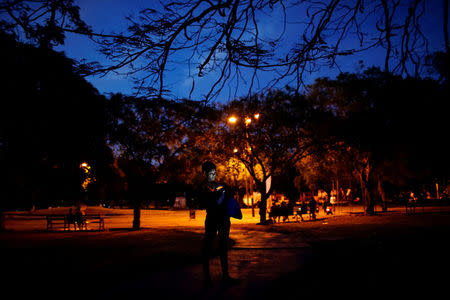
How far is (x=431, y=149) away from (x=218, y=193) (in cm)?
1158

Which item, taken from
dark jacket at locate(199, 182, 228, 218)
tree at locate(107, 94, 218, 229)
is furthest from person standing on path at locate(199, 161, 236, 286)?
tree at locate(107, 94, 218, 229)

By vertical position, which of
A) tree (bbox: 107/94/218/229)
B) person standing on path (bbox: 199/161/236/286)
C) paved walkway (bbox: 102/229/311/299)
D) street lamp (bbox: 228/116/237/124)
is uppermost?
street lamp (bbox: 228/116/237/124)

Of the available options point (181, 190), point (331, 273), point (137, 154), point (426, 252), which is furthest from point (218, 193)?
point (181, 190)

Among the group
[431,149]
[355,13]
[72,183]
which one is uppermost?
[355,13]

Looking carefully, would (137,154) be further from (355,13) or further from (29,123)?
(355,13)

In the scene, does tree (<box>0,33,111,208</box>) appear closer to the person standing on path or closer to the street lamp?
the person standing on path

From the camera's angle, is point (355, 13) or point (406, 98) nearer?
point (355, 13)

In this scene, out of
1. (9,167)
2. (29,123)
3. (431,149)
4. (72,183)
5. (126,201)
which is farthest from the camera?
(126,201)

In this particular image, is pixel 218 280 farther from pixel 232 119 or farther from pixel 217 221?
pixel 232 119

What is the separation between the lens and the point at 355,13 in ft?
12.6

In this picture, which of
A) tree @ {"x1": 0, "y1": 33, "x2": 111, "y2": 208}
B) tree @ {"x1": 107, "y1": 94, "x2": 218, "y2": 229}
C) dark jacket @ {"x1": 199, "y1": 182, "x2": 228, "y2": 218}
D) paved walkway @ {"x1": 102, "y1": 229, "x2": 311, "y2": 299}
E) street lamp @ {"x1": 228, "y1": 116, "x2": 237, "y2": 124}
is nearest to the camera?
paved walkway @ {"x1": 102, "y1": 229, "x2": 311, "y2": 299}

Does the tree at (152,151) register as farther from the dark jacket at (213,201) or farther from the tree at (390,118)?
the dark jacket at (213,201)

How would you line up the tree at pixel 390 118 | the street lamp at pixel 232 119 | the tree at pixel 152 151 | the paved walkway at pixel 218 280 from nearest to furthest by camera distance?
the paved walkway at pixel 218 280 < the tree at pixel 390 118 < the tree at pixel 152 151 < the street lamp at pixel 232 119

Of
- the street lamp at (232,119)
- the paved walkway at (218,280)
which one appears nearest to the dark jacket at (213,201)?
the paved walkway at (218,280)
